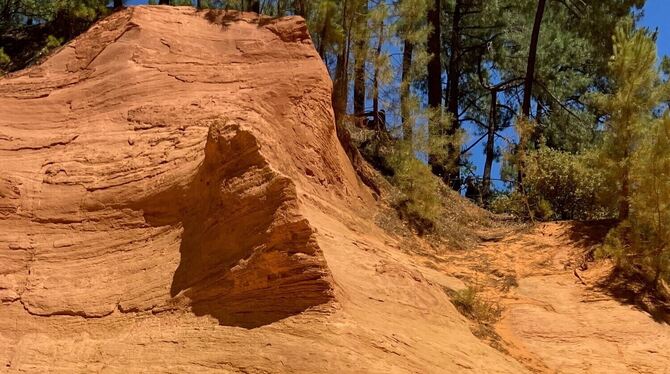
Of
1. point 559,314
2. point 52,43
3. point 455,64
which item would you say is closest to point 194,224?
point 559,314

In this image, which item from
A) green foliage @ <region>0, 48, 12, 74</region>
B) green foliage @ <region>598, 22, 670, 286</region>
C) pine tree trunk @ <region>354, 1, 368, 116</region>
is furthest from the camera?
pine tree trunk @ <region>354, 1, 368, 116</region>

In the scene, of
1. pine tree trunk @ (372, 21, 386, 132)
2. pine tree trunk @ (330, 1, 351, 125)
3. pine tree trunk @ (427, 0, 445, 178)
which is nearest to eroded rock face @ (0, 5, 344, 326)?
pine tree trunk @ (330, 1, 351, 125)

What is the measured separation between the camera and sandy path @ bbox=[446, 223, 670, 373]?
1009 cm

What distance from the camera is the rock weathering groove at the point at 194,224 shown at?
22.5 feet

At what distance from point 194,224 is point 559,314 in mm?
5531

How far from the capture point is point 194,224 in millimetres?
7980

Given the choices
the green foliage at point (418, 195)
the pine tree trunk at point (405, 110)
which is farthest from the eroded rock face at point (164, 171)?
the pine tree trunk at point (405, 110)

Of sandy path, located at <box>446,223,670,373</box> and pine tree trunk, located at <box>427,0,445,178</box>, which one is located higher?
pine tree trunk, located at <box>427,0,445,178</box>

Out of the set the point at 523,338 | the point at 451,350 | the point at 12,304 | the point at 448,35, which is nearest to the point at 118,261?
the point at 12,304

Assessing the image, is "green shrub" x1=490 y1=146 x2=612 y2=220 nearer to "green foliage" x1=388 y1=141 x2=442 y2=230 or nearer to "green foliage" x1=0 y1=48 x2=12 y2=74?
"green foliage" x1=388 y1=141 x2=442 y2=230

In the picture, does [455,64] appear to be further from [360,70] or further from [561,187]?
[360,70]

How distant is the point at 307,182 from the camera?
10531 mm

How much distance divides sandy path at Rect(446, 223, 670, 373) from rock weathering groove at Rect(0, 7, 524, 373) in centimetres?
116

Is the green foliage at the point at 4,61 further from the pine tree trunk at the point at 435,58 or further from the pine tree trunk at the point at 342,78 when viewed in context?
the pine tree trunk at the point at 435,58
